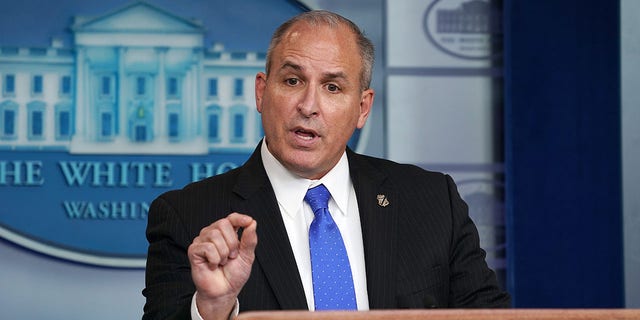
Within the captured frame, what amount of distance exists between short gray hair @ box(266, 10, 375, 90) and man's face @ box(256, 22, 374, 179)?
0.02 meters

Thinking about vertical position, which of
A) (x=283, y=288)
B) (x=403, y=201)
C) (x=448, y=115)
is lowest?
(x=283, y=288)

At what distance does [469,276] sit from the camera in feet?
6.70

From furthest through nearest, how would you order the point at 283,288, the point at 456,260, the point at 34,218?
the point at 34,218 < the point at 456,260 < the point at 283,288

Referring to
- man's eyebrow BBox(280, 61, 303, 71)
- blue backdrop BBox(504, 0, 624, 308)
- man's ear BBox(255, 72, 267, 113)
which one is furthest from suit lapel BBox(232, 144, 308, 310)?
blue backdrop BBox(504, 0, 624, 308)

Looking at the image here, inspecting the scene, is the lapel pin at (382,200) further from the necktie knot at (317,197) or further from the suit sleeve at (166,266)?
the suit sleeve at (166,266)

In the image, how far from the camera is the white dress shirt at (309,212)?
199 cm

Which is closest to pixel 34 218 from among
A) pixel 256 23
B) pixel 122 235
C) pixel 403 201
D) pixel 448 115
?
pixel 122 235

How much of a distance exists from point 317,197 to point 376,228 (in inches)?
5.5

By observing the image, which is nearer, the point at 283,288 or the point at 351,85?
the point at 283,288

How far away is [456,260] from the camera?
6.84 ft

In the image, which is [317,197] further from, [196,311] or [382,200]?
[196,311]

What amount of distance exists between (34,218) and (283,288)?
5.96 ft

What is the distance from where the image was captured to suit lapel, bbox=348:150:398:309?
6.44 ft

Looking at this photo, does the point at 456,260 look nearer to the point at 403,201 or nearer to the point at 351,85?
the point at 403,201
